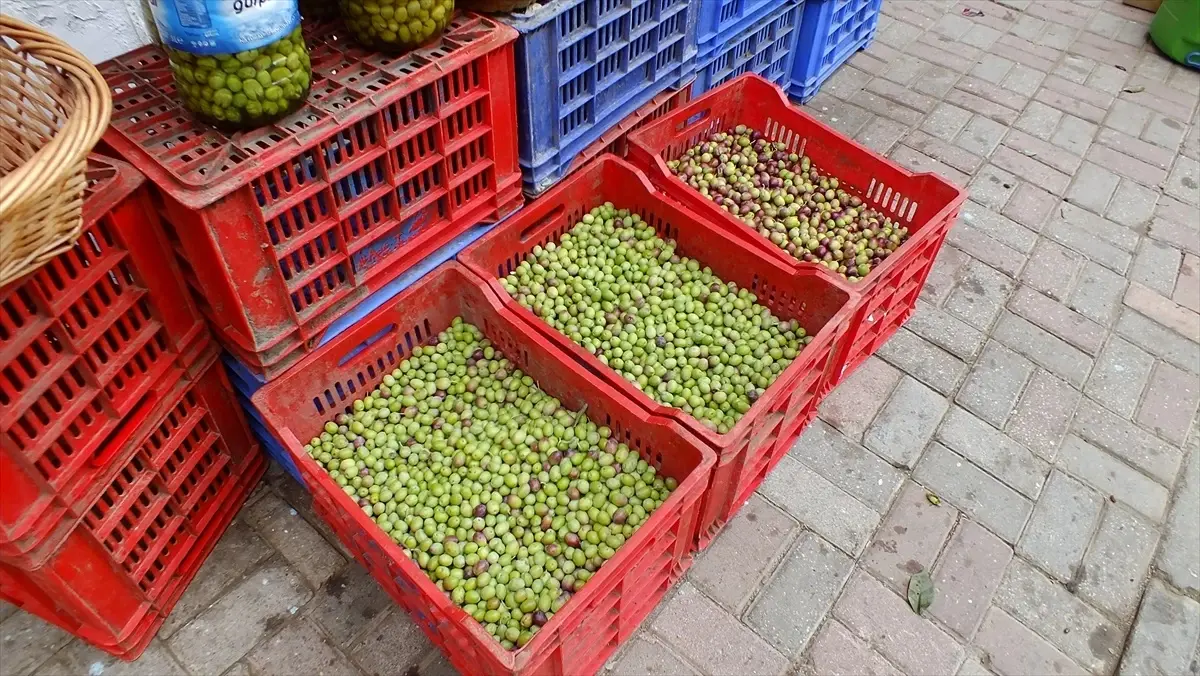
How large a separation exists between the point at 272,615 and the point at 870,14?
15.3 feet

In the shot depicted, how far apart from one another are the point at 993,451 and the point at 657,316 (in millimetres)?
1415

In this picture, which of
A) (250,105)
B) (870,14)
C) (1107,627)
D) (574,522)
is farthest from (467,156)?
(870,14)

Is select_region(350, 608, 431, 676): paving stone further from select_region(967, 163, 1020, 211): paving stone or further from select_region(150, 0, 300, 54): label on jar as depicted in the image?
select_region(967, 163, 1020, 211): paving stone

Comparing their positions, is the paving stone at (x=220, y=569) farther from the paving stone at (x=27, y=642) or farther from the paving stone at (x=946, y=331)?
the paving stone at (x=946, y=331)

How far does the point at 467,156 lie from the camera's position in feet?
7.95

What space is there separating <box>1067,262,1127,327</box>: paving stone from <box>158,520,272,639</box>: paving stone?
3.54 m

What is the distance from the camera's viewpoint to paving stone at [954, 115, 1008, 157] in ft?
14.0

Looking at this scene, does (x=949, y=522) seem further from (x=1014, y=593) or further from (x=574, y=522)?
(x=574, y=522)

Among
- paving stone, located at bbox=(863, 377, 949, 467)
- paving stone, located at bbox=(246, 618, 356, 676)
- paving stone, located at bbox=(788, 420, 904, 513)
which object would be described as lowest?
paving stone, located at bbox=(246, 618, 356, 676)

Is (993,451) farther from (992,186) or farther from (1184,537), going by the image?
(992,186)

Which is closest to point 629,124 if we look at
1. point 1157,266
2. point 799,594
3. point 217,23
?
point 217,23

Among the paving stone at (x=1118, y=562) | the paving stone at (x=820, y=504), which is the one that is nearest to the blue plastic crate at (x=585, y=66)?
the paving stone at (x=820, y=504)

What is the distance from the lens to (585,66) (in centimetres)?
262

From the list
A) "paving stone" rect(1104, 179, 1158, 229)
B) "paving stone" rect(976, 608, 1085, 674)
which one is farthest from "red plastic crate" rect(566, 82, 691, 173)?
"paving stone" rect(1104, 179, 1158, 229)
